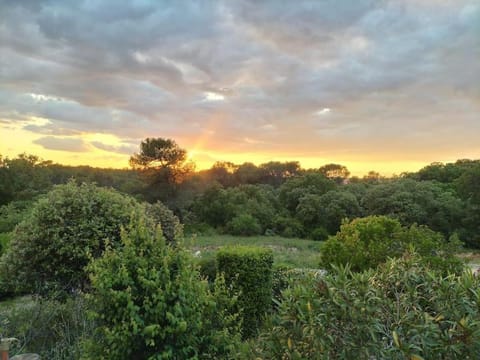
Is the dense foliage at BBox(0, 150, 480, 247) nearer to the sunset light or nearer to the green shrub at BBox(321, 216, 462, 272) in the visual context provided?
the sunset light

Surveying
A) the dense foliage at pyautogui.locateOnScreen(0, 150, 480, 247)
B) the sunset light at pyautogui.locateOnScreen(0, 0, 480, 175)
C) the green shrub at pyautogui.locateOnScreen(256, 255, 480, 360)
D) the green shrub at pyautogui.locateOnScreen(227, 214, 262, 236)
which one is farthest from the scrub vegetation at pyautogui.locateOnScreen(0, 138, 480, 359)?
the dense foliage at pyautogui.locateOnScreen(0, 150, 480, 247)

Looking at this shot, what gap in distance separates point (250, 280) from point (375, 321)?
3.31m

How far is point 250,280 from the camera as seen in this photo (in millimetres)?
5180

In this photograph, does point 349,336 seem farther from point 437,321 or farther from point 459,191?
point 459,191

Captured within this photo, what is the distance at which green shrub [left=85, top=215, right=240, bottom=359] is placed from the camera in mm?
2592

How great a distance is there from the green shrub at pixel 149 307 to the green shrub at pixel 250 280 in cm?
213

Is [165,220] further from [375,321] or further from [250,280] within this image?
[375,321]

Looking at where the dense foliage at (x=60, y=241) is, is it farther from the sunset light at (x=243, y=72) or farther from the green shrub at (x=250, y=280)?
the sunset light at (x=243, y=72)

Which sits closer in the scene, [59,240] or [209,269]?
[59,240]

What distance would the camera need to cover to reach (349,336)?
2.00 m

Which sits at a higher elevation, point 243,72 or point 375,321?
point 243,72

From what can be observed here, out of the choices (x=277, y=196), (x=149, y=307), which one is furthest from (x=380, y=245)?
(x=277, y=196)

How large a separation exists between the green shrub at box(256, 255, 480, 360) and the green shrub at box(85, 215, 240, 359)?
65 cm

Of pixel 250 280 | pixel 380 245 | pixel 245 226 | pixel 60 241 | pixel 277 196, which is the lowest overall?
pixel 245 226
